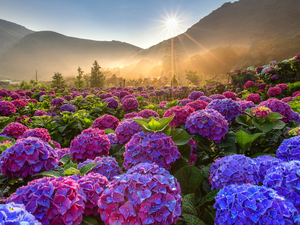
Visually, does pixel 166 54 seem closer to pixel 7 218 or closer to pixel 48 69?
pixel 7 218

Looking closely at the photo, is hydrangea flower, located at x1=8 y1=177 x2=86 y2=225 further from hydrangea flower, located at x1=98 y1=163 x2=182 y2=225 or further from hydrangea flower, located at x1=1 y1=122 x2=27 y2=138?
hydrangea flower, located at x1=1 y1=122 x2=27 y2=138

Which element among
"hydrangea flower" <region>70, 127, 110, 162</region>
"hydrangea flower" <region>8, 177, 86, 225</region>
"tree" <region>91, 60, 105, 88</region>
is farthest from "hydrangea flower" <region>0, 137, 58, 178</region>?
"tree" <region>91, 60, 105, 88</region>

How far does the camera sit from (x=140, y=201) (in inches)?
37.0

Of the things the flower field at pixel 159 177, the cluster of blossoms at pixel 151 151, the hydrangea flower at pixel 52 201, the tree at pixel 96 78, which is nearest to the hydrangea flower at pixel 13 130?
the flower field at pixel 159 177

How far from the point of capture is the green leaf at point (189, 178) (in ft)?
5.15

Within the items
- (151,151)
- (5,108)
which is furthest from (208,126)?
(5,108)

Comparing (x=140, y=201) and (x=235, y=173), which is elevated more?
(x=140, y=201)

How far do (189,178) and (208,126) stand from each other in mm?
690

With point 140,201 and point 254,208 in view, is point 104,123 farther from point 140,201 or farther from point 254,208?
point 254,208

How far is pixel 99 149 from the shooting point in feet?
6.91

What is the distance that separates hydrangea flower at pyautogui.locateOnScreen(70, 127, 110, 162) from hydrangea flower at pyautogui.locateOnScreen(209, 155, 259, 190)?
1376mm

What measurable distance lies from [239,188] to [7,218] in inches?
50.5

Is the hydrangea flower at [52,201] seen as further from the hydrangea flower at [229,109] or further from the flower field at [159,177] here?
the hydrangea flower at [229,109]

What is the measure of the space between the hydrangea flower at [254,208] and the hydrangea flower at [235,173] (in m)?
0.36
